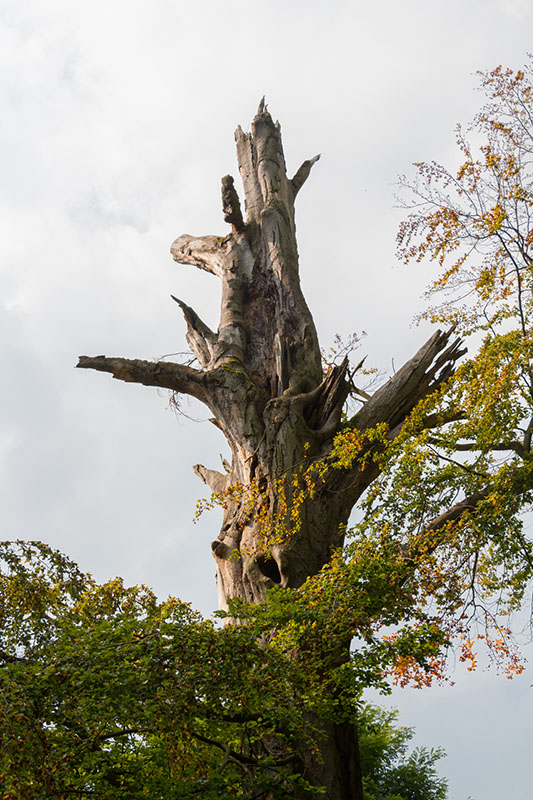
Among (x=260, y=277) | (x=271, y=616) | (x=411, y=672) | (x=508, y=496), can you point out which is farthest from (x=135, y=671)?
(x=260, y=277)

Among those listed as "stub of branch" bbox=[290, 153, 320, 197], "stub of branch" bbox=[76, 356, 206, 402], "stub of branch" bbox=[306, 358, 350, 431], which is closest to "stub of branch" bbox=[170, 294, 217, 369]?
"stub of branch" bbox=[76, 356, 206, 402]

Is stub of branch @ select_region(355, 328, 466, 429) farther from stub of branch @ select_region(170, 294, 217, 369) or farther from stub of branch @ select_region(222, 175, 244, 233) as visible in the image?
stub of branch @ select_region(222, 175, 244, 233)

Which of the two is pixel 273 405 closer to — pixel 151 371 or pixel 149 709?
pixel 151 371

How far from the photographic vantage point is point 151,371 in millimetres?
9484

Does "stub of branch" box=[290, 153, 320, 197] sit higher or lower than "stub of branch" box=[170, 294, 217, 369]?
higher

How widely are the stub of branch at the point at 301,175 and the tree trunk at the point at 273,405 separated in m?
1.63

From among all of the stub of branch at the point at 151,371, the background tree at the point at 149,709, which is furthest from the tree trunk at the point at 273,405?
the background tree at the point at 149,709

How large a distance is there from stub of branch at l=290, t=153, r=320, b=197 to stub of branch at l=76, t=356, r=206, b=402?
5691mm

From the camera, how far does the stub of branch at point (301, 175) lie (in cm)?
1372

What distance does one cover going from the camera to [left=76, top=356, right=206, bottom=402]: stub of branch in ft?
31.1

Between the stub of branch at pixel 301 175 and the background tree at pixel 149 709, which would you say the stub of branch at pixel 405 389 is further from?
the stub of branch at pixel 301 175

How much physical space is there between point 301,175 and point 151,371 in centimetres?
640

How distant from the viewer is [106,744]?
16.6ft

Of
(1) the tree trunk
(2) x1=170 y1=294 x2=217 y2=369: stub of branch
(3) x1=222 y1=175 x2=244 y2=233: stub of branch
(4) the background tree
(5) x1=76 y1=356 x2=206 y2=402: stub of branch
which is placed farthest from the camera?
(3) x1=222 y1=175 x2=244 y2=233: stub of branch
